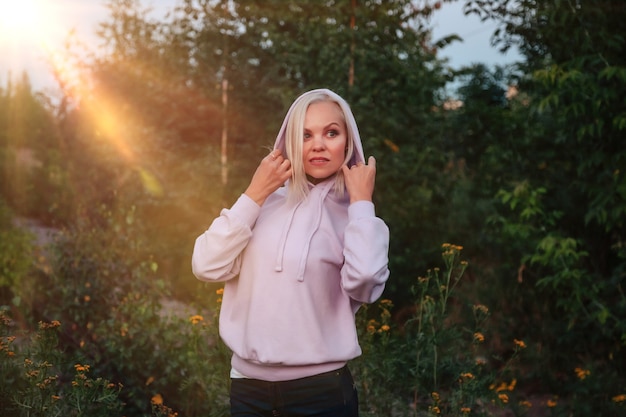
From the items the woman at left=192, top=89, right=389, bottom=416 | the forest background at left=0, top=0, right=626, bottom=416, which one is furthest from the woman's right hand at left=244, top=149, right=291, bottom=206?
the forest background at left=0, top=0, right=626, bottom=416

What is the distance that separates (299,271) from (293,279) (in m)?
→ 0.03

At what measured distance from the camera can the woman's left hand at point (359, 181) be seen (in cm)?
224

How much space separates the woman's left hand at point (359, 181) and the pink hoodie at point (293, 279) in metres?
0.04

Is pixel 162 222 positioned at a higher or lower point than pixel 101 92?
lower

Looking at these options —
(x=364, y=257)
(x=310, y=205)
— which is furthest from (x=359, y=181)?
(x=364, y=257)

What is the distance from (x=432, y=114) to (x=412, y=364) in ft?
16.7

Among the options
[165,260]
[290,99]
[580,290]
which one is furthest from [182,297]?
[580,290]

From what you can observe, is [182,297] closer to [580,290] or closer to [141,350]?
[141,350]

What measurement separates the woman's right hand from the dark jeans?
0.56 meters

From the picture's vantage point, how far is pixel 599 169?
622 centimetres

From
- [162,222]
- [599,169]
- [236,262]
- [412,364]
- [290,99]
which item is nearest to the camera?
[236,262]

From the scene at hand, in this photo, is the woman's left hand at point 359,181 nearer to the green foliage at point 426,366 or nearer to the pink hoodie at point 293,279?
the pink hoodie at point 293,279

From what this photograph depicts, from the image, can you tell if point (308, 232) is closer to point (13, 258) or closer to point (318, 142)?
point (318, 142)

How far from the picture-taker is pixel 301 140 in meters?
2.30
